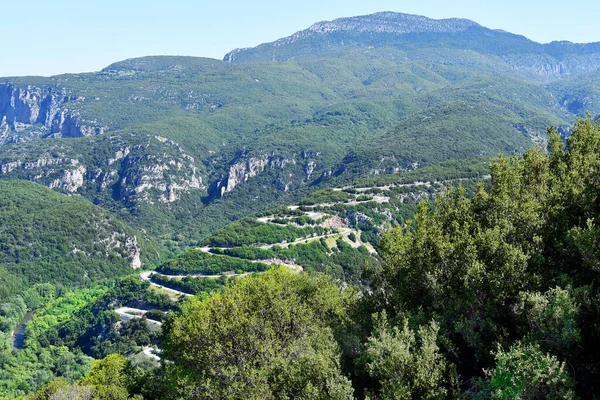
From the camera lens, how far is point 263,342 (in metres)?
31.3

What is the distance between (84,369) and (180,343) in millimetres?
77929

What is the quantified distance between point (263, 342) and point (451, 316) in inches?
505

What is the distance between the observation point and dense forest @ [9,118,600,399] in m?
18.8

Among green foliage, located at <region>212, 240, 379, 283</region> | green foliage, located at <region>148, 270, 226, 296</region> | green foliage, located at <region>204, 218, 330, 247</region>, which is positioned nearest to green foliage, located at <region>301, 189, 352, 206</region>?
green foliage, located at <region>204, 218, 330, 247</region>

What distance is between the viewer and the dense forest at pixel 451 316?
18.8 meters

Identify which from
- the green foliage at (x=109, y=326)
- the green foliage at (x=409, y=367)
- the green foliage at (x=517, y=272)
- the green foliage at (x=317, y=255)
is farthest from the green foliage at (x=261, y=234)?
the green foliage at (x=409, y=367)

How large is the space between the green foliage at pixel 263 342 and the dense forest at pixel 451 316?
0.11m

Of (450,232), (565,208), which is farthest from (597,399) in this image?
(450,232)

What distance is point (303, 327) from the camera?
3338 centimetres

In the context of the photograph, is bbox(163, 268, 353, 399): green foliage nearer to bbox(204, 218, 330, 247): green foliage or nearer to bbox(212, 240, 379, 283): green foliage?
A: bbox(212, 240, 379, 283): green foliage

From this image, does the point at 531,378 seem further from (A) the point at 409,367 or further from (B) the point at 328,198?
(B) the point at 328,198

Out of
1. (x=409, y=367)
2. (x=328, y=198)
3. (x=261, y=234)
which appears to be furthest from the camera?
(x=328, y=198)

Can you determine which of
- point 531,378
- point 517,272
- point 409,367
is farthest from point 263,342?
point 531,378

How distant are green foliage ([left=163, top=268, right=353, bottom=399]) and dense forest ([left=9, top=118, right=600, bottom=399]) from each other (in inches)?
4.4
